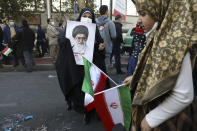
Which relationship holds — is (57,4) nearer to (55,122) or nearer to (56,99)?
(56,99)

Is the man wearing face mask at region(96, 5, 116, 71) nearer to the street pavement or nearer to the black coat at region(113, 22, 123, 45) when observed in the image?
the black coat at region(113, 22, 123, 45)

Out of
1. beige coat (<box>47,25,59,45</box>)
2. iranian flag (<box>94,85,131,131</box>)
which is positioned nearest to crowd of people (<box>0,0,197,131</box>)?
iranian flag (<box>94,85,131,131</box>)

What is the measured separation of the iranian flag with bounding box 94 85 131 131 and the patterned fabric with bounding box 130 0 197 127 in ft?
1.70

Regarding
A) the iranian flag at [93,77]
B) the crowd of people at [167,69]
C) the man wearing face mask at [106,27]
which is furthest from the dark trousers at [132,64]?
the man wearing face mask at [106,27]

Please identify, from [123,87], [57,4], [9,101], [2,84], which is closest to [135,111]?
[123,87]

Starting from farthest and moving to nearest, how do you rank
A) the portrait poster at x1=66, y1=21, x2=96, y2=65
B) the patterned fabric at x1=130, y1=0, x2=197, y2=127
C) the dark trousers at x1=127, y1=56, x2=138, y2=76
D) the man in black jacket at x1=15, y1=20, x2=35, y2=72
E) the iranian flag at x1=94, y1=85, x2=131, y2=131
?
the man in black jacket at x1=15, y1=20, x2=35, y2=72 < the portrait poster at x1=66, y1=21, x2=96, y2=65 < the dark trousers at x1=127, y1=56, x2=138, y2=76 < the iranian flag at x1=94, y1=85, x2=131, y2=131 < the patterned fabric at x1=130, y1=0, x2=197, y2=127

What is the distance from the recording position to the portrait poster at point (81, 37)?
2.86 m

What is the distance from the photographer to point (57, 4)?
14203 mm

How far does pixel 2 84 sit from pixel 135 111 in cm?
499

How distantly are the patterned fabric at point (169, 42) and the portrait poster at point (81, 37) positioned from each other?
6.38 feet

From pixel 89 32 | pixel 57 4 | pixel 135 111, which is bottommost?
pixel 135 111

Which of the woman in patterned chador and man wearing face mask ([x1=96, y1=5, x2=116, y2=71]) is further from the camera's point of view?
man wearing face mask ([x1=96, y1=5, x2=116, y2=71])

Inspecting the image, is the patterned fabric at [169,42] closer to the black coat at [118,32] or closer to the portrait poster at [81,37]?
the portrait poster at [81,37]

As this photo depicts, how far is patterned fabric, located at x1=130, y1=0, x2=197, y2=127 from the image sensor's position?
87 centimetres
